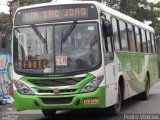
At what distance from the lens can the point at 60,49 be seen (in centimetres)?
1106

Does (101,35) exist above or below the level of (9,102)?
above

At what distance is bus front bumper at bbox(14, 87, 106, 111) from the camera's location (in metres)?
10.7

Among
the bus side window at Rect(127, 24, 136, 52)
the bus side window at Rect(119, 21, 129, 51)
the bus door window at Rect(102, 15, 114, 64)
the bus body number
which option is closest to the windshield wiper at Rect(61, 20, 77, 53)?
the bus body number

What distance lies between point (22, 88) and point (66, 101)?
1.18 metres

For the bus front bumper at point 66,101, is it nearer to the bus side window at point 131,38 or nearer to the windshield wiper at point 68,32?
the windshield wiper at point 68,32

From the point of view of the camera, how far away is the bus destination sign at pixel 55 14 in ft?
37.0

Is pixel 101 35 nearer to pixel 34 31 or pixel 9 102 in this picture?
pixel 34 31

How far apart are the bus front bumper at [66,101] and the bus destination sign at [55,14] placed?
1.88m

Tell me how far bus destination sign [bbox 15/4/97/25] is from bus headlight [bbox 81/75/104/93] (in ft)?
5.09

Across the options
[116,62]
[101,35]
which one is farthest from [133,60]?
[101,35]

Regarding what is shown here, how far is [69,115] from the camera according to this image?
1344cm

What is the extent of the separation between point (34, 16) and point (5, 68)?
698 centimetres

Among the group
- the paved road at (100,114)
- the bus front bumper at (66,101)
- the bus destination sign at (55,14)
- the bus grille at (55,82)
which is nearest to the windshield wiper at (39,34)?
the bus destination sign at (55,14)

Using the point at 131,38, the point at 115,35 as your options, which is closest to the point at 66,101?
the point at 115,35
